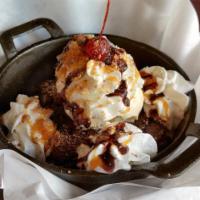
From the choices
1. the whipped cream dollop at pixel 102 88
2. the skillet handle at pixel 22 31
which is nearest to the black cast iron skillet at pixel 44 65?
the skillet handle at pixel 22 31

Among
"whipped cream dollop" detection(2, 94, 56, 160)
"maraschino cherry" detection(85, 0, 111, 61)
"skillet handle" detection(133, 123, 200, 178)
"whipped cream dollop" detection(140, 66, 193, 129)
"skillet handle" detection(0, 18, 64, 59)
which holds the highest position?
"maraschino cherry" detection(85, 0, 111, 61)

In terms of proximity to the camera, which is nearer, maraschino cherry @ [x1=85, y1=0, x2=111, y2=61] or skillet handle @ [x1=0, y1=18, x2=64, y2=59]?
maraschino cherry @ [x1=85, y1=0, x2=111, y2=61]

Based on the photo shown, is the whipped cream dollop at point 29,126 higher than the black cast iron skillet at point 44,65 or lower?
lower

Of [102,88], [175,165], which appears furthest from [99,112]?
[175,165]

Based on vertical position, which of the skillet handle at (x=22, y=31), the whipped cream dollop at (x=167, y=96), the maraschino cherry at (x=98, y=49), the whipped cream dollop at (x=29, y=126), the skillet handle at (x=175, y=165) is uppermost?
the maraschino cherry at (x=98, y=49)

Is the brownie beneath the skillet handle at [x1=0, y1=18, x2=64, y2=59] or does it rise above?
beneath

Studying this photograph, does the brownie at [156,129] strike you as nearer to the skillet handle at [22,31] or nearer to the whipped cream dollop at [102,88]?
the whipped cream dollop at [102,88]

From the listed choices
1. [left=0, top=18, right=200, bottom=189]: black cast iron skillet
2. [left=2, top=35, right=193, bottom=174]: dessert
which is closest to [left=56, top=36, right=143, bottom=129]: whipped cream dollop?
[left=2, top=35, right=193, bottom=174]: dessert

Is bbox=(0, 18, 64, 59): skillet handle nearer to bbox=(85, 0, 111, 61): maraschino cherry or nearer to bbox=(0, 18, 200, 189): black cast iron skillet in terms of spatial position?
bbox=(0, 18, 200, 189): black cast iron skillet
